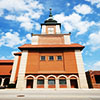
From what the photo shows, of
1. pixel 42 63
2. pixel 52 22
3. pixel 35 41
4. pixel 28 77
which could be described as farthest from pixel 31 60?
pixel 52 22

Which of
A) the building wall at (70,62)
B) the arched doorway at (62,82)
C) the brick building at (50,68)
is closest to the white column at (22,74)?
the brick building at (50,68)

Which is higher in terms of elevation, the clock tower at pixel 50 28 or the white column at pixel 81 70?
the clock tower at pixel 50 28

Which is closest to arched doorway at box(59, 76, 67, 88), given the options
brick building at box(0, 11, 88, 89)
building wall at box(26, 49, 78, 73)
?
brick building at box(0, 11, 88, 89)

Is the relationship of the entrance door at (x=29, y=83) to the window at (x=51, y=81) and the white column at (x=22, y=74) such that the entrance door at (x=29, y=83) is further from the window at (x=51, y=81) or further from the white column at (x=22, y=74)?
the window at (x=51, y=81)

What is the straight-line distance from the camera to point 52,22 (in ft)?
98.4

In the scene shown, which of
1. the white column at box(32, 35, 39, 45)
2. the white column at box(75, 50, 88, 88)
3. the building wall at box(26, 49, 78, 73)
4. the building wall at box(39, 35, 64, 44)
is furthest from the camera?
the building wall at box(39, 35, 64, 44)

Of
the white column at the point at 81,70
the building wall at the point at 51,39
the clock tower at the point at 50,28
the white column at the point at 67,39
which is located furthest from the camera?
the clock tower at the point at 50,28

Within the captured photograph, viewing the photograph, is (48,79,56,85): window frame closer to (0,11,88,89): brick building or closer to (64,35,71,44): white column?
(0,11,88,89): brick building

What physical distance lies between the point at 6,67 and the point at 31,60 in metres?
11.9

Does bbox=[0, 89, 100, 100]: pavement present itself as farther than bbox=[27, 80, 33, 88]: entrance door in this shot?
No

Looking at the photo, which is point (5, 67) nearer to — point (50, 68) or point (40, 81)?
point (40, 81)

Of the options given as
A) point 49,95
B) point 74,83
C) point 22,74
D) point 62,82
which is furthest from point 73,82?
point 22,74

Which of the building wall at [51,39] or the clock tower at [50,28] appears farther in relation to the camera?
the clock tower at [50,28]

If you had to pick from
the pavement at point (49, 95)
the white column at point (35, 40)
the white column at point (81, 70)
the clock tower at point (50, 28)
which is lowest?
the pavement at point (49, 95)
